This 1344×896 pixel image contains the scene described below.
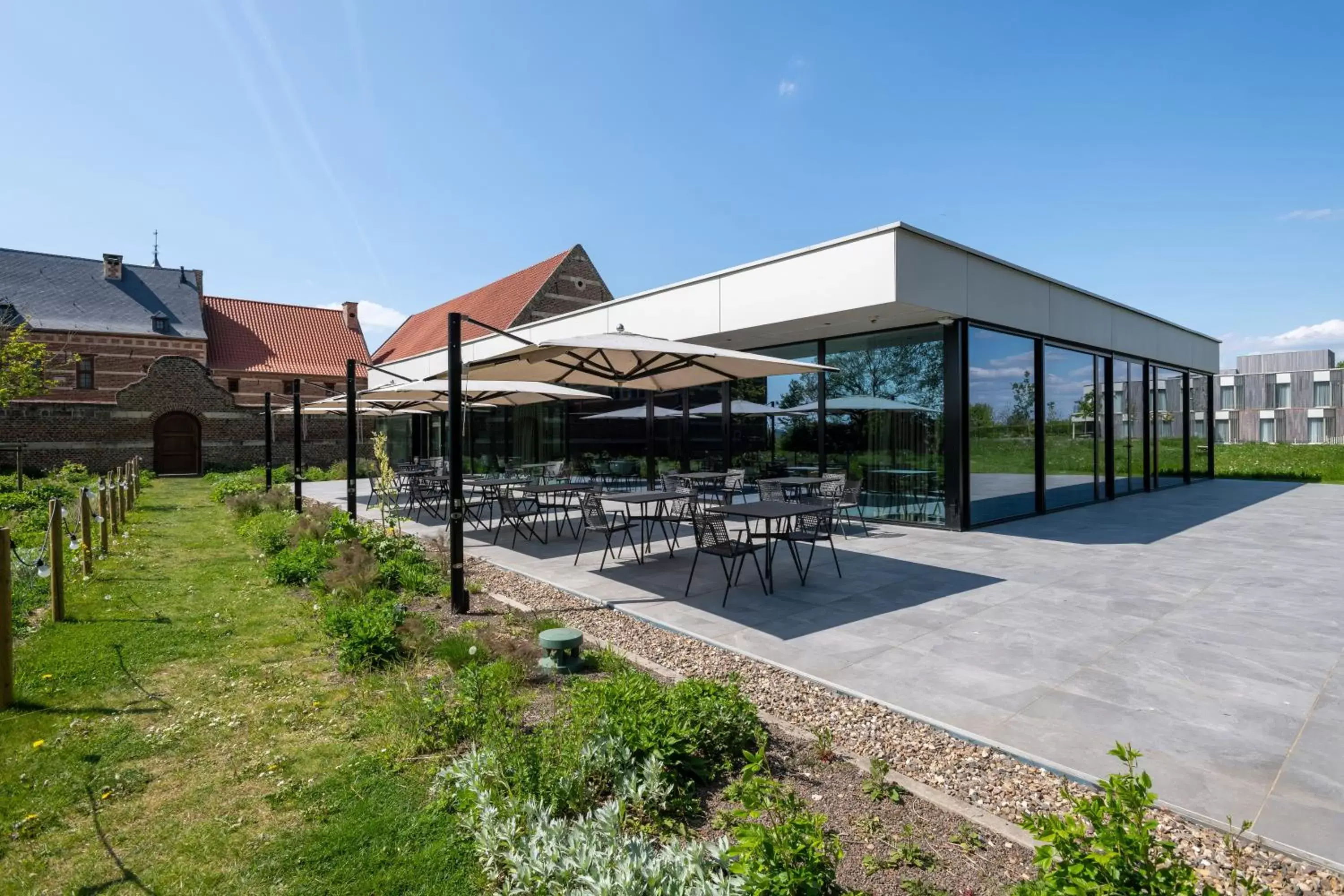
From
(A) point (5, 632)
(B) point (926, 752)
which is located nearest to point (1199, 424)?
(B) point (926, 752)

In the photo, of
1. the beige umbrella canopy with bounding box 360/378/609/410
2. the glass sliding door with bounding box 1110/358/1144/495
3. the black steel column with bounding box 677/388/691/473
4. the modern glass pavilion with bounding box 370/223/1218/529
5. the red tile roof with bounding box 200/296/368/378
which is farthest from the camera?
the red tile roof with bounding box 200/296/368/378

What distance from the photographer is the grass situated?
7.78ft

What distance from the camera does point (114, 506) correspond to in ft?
34.0

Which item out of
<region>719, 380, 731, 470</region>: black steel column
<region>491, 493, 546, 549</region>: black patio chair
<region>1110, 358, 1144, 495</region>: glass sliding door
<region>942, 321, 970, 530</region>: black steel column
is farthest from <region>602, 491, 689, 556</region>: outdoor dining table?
<region>1110, 358, 1144, 495</region>: glass sliding door

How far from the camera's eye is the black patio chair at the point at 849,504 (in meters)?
9.23

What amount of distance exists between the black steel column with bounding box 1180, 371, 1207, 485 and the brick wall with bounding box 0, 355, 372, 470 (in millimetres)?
30176

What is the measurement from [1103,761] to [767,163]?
Answer: 1248 cm

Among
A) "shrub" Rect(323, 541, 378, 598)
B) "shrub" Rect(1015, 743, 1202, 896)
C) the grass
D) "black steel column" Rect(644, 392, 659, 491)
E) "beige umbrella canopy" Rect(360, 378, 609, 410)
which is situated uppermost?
"beige umbrella canopy" Rect(360, 378, 609, 410)

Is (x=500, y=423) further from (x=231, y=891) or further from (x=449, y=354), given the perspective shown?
(x=231, y=891)

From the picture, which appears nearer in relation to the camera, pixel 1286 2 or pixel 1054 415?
pixel 1286 2

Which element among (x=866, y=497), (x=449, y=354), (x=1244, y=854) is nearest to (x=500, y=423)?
(x=866, y=497)

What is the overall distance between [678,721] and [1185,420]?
70.2 feet

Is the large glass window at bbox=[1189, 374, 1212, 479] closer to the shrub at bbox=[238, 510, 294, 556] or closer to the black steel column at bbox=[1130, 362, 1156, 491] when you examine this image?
the black steel column at bbox=[1130, 362, 1156, 491]

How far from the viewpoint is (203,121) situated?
24.8 feet
